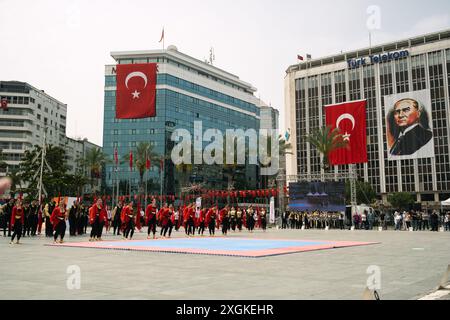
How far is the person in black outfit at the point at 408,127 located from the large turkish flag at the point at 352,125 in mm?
2257

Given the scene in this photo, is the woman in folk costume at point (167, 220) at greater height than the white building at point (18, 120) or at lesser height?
lesser

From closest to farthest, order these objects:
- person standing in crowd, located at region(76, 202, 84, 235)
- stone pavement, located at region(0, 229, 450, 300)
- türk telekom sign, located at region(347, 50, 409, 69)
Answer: stone pavement, located at region(0, 229, 450, 300) → person standing in crowd, located at region(76, 202, 84, 235) → türk telekom sign, located at region(347, 50, 409, 69)

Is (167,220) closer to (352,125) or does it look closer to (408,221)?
(352,125)

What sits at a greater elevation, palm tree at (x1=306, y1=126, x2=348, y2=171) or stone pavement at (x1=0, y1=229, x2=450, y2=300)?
Answer: palm tree at (x1=306, y1=126, x2=348, y2=171)

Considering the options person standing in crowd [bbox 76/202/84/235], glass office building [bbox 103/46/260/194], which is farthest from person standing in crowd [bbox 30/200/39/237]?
glass office building [bbox 103/46/260/194]

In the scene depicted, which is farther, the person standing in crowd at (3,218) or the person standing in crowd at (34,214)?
the person standing in crowd at (3,218)

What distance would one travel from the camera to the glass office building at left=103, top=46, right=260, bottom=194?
89.7m

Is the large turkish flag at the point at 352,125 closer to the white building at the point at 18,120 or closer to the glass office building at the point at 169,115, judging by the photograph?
the glass office building at the point at 169,115

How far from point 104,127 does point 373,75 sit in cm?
5624

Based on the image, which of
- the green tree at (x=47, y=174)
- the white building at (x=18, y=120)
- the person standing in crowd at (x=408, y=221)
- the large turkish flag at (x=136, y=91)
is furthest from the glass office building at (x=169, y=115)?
the large turkish flag at (x=136, y=91)

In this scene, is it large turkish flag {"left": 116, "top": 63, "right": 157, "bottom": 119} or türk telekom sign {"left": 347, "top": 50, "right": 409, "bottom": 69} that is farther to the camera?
türk telekom sign {"left": 347, "top": 50, "right": 409, "bottom": 69}

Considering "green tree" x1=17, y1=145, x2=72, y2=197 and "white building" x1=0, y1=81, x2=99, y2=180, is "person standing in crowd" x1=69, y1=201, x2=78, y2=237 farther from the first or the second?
"white building" x1=0, y1=81, x2=99, y2=180

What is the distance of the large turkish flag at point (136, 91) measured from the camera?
64.0 feet

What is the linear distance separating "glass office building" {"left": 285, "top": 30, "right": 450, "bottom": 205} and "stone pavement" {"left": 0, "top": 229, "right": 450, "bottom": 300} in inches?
2496
